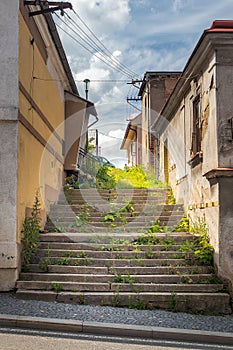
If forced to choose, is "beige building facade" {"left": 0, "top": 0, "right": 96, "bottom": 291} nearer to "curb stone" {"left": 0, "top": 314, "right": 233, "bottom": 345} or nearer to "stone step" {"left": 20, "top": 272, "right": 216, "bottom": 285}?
"stone step" {"left": 20, "top": 272, "right": 216, "bottom": 285}

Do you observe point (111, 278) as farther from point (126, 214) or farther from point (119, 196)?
point (119, 196)

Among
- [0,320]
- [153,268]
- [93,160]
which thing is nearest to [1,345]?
[0,320]

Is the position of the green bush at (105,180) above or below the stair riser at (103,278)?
above

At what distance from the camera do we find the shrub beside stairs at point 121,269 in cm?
770

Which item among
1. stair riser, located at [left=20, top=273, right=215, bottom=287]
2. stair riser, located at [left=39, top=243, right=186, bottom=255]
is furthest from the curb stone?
stair riser, located at [left=39, top=243, right=186, bottom=255]

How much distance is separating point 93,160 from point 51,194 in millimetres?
8548

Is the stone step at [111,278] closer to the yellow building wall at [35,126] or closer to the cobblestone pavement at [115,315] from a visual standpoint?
the cobblestone pavement at [115,315]

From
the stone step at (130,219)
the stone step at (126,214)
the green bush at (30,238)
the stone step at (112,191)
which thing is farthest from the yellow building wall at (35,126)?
the stone step at (112,191)

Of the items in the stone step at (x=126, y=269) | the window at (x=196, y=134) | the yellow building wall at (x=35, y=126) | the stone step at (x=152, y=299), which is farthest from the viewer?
the window at (x=196, y=134)

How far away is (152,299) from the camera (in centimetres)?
770

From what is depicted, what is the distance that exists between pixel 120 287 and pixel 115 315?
102cm

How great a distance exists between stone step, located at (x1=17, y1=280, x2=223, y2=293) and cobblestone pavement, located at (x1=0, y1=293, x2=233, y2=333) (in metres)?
0.49

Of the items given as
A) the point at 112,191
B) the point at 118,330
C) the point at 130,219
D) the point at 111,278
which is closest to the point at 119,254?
the point at 111,278

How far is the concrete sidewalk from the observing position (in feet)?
20.5
